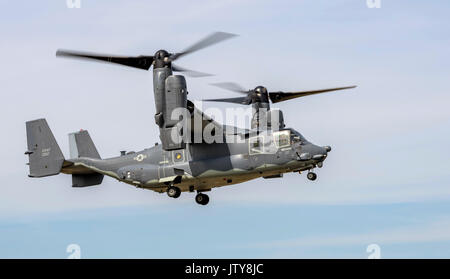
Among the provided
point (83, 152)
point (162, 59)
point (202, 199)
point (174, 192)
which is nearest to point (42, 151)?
point (83, 152)

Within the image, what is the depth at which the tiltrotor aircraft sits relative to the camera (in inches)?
1603

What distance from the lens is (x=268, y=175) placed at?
4297cm

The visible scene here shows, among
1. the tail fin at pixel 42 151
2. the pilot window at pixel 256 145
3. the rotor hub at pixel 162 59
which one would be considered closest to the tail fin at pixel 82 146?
the tail fin at pixel 42 151

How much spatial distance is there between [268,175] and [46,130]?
12.0 meters

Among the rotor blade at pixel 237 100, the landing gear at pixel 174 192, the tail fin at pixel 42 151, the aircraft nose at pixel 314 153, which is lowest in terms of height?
the landing gear at pixel 174 192

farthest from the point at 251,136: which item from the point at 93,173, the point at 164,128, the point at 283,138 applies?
the point at 93,173

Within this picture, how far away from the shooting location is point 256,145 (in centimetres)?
4231

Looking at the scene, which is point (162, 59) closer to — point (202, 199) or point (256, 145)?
point (256, 145)

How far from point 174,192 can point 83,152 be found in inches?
256

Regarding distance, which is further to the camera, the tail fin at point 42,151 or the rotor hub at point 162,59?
the tail fin at point 42,151

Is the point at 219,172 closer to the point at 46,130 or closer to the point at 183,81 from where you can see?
the point at 183,81

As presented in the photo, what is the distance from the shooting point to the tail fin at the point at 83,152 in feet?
153

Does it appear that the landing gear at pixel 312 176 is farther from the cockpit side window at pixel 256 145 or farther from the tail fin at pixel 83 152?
the tail fin at pixel 83 152

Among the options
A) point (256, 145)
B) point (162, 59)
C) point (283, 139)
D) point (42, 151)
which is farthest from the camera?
point (42, 151)
